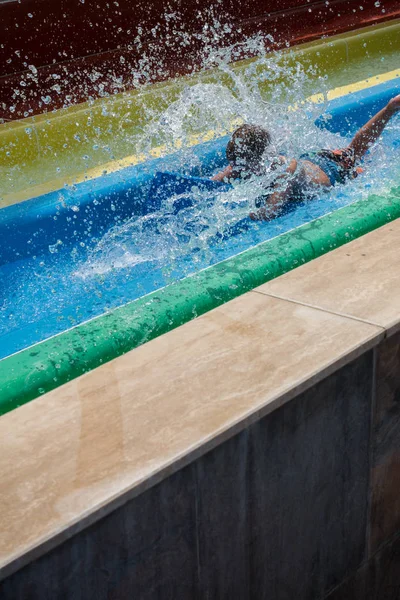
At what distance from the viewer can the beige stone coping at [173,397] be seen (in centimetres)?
109

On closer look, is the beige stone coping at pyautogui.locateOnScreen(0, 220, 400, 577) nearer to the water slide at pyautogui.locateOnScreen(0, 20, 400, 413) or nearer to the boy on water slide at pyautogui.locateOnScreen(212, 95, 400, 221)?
the water slide at pyautogui.locateOnScreen(0, 20, 400, 413)

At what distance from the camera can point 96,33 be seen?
15.8 ft

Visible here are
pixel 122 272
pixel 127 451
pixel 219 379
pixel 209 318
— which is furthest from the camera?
pixel 122 272

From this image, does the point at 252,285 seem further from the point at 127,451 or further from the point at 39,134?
the point at 39,134

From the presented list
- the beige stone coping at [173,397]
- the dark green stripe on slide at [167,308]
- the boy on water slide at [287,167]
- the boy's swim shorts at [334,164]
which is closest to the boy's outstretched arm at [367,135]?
the boy on water slide at [287,167]

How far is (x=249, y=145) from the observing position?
3.29 meters

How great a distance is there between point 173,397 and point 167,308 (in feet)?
1.23

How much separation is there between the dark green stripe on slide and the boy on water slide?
104 centimetres

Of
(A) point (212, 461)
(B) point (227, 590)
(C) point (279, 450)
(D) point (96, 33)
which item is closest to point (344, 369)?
(C) point (279, 450)

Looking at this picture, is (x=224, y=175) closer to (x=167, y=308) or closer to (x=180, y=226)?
(x=180, y=226)

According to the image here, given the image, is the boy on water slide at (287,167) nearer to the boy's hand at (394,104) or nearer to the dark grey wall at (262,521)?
the boy's hand at (394,104)

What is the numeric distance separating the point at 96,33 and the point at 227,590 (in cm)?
409

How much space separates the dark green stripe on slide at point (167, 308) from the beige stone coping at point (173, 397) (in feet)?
0.40

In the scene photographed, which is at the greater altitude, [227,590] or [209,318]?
[209,318]
